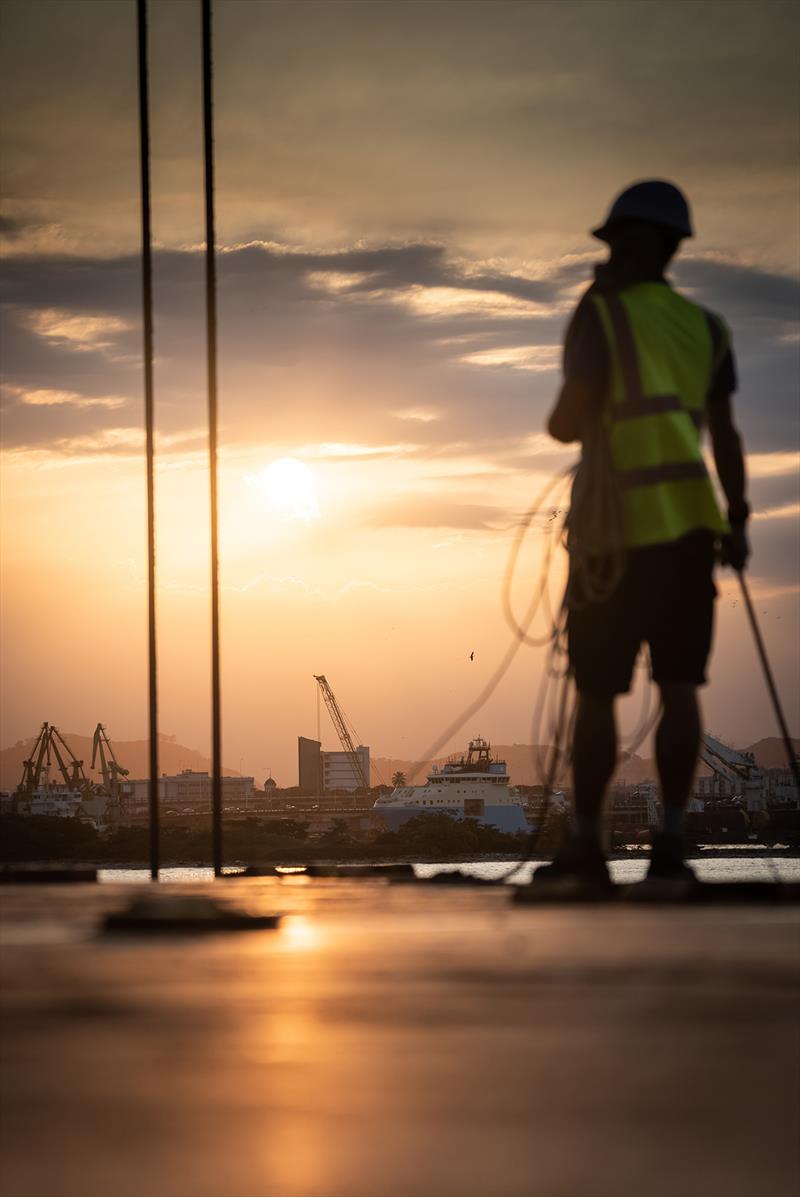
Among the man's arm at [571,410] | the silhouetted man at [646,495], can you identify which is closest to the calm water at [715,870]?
the silhouetted man at [646,495]

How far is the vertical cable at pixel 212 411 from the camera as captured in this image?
8477 millimetres

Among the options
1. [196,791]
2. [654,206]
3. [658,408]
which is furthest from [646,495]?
[196,791]

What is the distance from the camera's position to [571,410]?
364 cm

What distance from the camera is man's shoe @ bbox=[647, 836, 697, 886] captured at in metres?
3.25

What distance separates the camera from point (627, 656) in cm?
366

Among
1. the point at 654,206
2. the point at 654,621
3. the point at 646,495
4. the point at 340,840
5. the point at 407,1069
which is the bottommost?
the point at 340,840

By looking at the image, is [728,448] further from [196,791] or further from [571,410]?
[196,791]

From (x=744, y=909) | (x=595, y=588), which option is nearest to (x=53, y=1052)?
(x=744, y=909)

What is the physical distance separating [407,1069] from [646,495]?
8.12ft

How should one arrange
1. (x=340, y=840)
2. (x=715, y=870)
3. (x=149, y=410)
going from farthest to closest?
1. (x=340, y=840)
2. (x=149, y=410)
3. (x=715, y=870)

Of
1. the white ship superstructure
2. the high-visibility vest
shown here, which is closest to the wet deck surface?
the high-visibility vest

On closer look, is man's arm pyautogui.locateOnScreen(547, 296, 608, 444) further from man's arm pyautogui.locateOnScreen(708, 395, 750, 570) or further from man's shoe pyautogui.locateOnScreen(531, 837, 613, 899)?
man's shoe pyautogui.locateOnScreen(531, 837, 613, 899)

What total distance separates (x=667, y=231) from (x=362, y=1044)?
9.30 ft

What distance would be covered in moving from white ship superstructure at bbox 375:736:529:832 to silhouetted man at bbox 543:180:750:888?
98.8m
